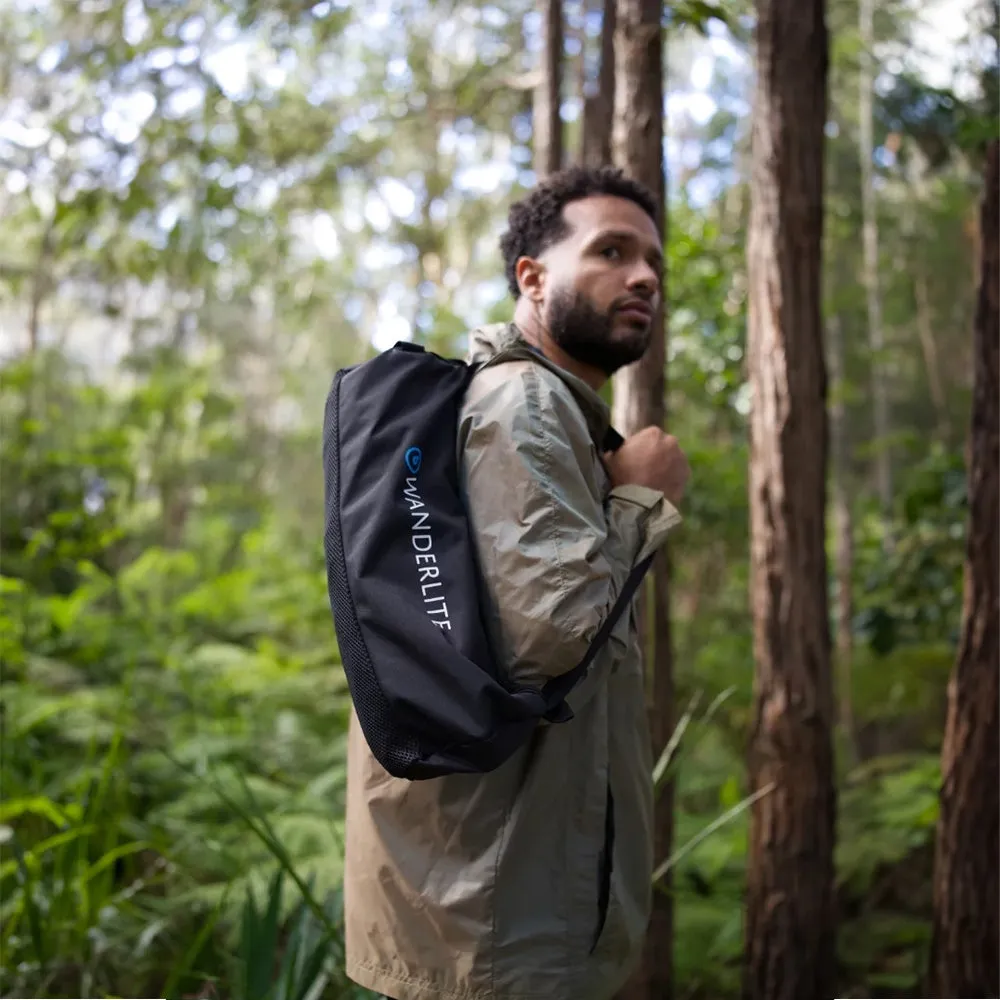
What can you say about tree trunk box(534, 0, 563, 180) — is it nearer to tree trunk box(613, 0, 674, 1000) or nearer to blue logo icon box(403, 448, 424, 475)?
tree trunk box(613, 0, 674, 1000)

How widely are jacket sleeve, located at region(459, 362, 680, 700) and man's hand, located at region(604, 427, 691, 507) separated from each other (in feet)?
0.45

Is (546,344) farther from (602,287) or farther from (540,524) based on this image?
(540,524)

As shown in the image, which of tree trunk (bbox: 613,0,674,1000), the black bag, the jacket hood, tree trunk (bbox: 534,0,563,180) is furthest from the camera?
tree trunk (bbox: 534,0,563,180)

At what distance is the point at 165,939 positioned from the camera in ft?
12.4

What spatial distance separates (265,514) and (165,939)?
29.8 ft

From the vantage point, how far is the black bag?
5.45 feet

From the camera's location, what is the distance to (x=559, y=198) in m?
2.33

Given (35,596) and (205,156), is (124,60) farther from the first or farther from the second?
(35,596)

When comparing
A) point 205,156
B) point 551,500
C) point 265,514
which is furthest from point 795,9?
point 265,514

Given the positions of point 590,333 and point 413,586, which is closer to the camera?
point 413,586

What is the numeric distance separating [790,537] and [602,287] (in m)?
1.57

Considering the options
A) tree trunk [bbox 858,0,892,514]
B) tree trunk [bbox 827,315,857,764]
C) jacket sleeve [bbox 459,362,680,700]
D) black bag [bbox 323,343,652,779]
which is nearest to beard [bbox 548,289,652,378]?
jacket sleeve [bbox 459,362,680,700]

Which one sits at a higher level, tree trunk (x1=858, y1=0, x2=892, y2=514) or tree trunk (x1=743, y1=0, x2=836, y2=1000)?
tree trunk (x1=858, y1=0, x2=892, y2=514)

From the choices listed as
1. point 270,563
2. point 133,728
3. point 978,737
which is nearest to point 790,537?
point 978,737
